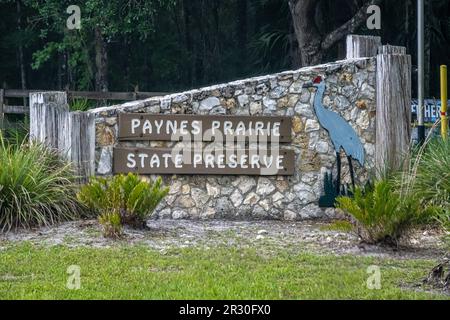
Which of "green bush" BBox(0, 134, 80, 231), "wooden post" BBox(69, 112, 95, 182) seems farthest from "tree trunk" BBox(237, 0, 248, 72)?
"green bush" BBox(0, 134, 80, 231)

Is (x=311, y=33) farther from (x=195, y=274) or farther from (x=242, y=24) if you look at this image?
(x=195, y=274)

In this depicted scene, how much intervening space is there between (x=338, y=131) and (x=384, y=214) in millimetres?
3288

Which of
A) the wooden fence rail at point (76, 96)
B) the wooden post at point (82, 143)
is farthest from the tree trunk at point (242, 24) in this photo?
the wooden post at point (82, 143)

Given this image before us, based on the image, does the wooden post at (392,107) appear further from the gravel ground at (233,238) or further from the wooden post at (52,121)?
the wooden post at (52,121)

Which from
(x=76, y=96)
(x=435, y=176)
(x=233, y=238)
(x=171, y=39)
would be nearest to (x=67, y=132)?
(x=233, y=238)

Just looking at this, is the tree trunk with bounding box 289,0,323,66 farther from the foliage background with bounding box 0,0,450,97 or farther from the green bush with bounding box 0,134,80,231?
the green bush with bounding box 0,134,80,231

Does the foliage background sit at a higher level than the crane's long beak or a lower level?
higher

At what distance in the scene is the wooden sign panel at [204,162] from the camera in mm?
11312

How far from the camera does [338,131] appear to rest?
1191 cm

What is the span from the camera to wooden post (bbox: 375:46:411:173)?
11875 millimetres

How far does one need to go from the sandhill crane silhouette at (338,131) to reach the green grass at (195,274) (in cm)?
344

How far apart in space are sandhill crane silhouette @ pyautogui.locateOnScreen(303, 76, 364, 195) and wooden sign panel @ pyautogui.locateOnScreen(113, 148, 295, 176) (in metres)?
0.67

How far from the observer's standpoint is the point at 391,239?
354 inches
